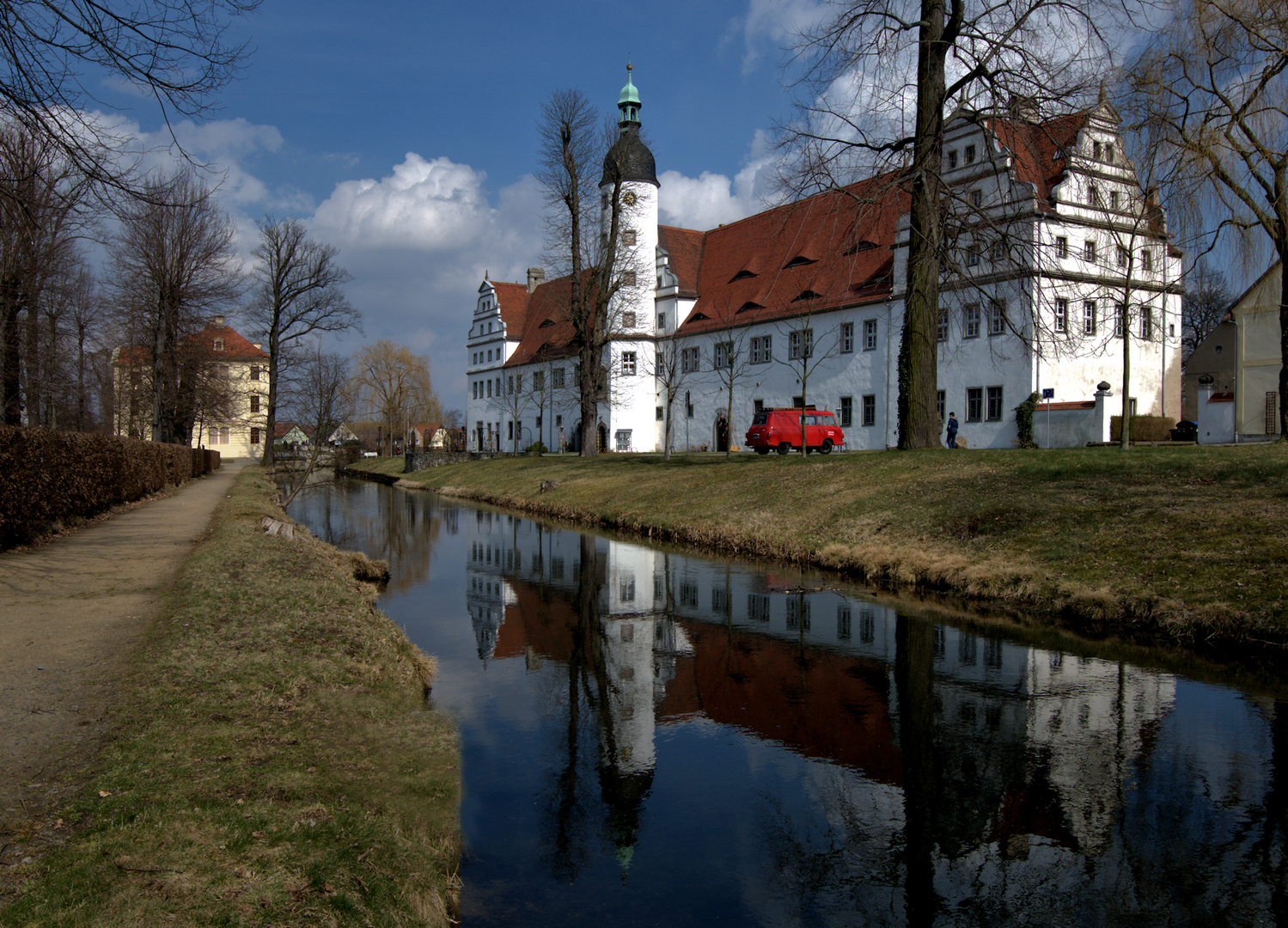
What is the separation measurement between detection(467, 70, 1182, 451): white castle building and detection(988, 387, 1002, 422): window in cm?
8

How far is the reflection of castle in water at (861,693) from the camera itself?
216 inches

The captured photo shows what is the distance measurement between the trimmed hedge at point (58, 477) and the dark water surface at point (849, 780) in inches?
293

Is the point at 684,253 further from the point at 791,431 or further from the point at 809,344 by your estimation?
the point at 791,431

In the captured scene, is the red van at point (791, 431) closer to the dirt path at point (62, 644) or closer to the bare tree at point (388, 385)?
the dirt path at point (62, 644)

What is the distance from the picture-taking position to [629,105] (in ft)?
180

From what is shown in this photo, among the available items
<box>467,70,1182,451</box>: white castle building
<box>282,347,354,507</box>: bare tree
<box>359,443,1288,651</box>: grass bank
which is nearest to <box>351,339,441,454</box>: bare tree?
<box>467,70,1182,451</box>: white castle building

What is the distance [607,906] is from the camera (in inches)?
170

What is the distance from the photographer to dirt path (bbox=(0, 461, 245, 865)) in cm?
441

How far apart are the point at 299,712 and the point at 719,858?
116 inches

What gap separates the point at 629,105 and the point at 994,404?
106ft

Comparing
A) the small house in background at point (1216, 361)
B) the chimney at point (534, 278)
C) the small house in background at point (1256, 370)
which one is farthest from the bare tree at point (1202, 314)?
the chimney at point (534, 278)

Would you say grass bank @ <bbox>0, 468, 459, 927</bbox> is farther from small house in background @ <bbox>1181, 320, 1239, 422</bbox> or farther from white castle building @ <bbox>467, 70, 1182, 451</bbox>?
small house in background @ <bbox>1181, 320, 1239, 422</bbox>

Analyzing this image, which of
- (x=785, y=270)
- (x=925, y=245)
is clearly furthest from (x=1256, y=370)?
(x=925, y=245)

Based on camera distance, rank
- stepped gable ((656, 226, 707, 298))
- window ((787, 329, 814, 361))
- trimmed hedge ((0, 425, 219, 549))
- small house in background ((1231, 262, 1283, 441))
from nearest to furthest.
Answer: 1. trimmed hedge ((0, 425, 219, 549))
2. small house in background ((1231, 262, 1283, 441))
3. window ((787, 329, 814, 361))
4. stepped gable ((656, 226, 707, 298))
